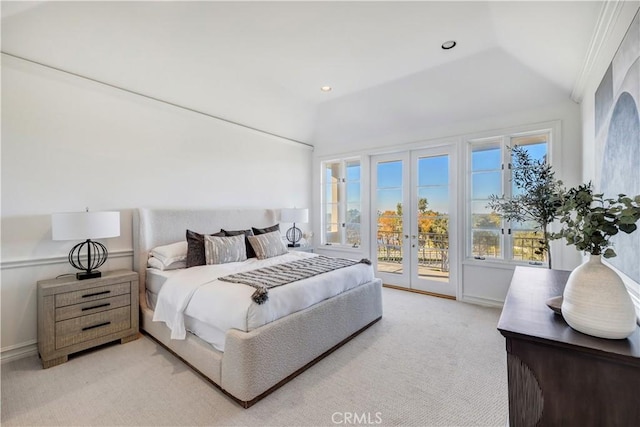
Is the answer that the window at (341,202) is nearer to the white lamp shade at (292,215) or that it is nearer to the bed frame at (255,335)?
the white lamp shade at (292,215)

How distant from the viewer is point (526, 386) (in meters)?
1.10

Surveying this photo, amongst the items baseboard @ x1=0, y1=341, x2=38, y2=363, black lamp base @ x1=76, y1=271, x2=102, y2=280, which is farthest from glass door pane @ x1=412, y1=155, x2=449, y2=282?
baseboard @ x1=0, y1=341, x2=38, y2=363

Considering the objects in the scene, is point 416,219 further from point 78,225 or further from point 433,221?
point 78,225

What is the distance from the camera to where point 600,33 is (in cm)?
207

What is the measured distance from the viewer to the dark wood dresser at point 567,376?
944 mm

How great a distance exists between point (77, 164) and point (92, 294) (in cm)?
132

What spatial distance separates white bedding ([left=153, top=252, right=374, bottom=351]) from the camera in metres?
2.07

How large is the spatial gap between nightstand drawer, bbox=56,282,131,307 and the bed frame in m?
0.31

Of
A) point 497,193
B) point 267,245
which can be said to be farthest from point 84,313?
point 497,193

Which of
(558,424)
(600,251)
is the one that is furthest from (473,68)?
(558,424)

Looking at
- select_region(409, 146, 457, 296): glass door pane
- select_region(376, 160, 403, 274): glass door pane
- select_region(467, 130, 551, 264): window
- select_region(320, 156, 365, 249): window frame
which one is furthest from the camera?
select_region(320, 156, 365, 249): window frame

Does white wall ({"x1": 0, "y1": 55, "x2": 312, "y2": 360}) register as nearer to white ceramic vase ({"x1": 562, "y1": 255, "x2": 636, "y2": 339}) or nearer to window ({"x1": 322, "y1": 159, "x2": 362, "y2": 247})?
window ({"x1": 322, "y1": 159, "x2": 362, "y2": 247})

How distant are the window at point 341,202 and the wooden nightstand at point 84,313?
137 inches

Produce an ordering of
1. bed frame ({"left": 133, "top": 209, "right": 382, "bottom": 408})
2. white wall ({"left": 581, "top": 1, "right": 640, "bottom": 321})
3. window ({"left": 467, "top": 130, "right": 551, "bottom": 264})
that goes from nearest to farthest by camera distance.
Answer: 1. white wall ({"left": 581, "top": 1, "right": 640, "bottom": 321})
2. bed frame ({"left": 133, "top": 209, "right": 382, "bottom": 408})
3. window ({"left": 467, "top": 130, "right": 551, "bottom": 264})
